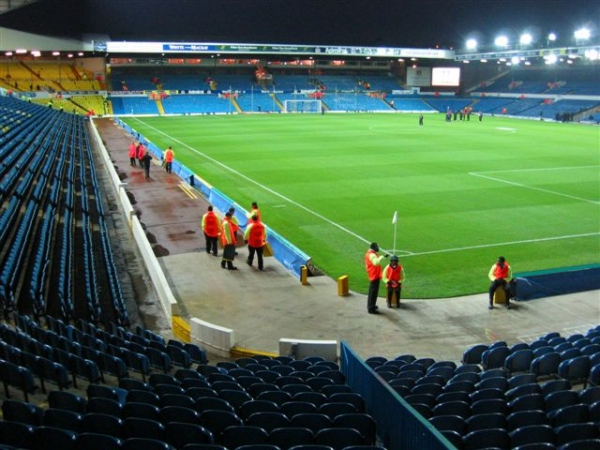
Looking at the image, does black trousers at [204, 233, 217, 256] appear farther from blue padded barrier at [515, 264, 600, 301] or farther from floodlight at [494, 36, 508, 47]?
floodlight at [494, 36, 508, 47]

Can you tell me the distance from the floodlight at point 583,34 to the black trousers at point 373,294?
67.8m

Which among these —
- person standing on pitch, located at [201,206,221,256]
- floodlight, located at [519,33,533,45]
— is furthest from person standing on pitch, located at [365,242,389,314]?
floodlight, located at [519,33,533,45]

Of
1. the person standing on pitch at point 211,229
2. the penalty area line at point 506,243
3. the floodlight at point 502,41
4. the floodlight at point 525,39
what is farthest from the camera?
the floodlight at point 502,41

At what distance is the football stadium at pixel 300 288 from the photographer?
648 cm

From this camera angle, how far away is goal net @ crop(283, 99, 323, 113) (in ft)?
275

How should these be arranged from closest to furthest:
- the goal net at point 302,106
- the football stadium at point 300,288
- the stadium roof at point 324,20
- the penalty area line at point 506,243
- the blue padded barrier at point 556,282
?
the football stadium at point 300,288
the blue padded barrier at point 556,282
the penalty area line at point 506,243
the stadium roof at point 324,20
the goal net at point 302,106

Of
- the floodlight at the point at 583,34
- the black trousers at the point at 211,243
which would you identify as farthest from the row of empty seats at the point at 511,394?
the floodlight at the point at 583,34

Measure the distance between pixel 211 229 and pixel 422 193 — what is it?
12.0m

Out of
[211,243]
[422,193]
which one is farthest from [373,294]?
[422,193]

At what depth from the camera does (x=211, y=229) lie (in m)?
17.7

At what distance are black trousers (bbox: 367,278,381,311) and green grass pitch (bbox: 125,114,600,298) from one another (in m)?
1.68

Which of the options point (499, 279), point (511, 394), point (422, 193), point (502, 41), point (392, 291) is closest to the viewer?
point (511, 394)

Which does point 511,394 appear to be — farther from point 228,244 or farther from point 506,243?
point 506,243

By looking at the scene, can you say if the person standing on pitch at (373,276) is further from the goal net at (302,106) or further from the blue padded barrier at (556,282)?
the goal net at (302,106)
